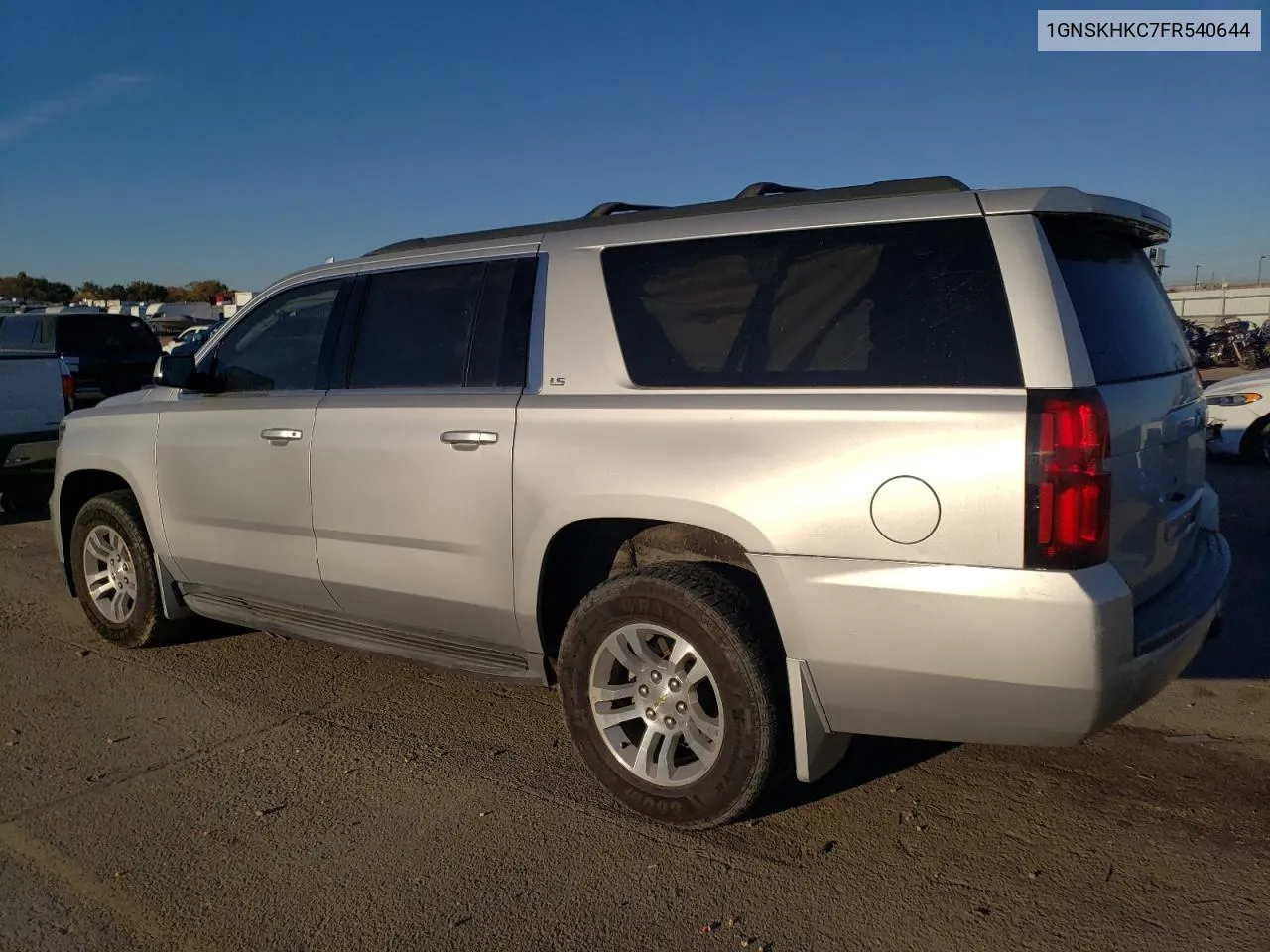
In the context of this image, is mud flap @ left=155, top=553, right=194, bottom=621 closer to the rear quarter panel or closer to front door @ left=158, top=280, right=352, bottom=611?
front door @ left=158, top=280, right=352, bottom=611

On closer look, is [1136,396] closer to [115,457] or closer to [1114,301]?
[1114,301]

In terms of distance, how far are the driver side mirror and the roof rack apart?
3.55 ft

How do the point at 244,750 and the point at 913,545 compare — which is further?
the point at 244,750

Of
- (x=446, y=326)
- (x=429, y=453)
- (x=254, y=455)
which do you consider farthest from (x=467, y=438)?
(x=254, y=455)

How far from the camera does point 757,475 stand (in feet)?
10.6

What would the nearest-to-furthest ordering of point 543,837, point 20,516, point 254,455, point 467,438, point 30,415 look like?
point 543,837, point 467,438, point 254,455, point 30,415, point 20,516

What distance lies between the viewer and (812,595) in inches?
124

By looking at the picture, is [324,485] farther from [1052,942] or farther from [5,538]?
[5,538]

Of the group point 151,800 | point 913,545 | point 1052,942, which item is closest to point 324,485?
point 151,800

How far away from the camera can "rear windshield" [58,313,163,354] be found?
1462cm

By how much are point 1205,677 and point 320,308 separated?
441 centimetres

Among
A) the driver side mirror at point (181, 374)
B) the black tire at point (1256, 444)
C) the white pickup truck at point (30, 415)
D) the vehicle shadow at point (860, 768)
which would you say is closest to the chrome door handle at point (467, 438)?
the vehicle shadow at point (860, 768)

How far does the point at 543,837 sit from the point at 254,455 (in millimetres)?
2244

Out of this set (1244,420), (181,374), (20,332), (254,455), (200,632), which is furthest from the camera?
(20,332)
